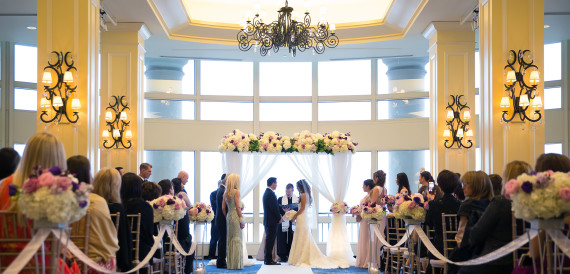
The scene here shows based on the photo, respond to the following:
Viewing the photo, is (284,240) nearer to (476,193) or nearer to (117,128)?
(117,128)

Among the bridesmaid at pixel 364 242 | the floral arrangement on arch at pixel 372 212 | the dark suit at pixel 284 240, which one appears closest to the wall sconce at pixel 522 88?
the floral arrangement on arch at pixel 372 212

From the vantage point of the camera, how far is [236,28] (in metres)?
11.9

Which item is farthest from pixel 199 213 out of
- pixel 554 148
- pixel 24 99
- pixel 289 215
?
pixel 554 148

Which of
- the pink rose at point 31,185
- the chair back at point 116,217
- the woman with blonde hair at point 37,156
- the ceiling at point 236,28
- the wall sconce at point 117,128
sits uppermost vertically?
the ceiling at point 236,28

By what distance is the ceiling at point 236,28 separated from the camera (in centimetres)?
994

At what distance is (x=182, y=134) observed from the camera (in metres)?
13.8

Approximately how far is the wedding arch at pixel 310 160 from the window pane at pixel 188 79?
122 inches

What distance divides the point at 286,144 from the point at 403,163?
11.8 feet

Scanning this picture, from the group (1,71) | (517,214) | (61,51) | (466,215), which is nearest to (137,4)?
(61,51)

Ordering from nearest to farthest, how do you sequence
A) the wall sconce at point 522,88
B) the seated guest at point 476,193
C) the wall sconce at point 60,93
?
the seated guest at point 476,193
the wall sconce at point 522,88
the wall sconce at point 60,93

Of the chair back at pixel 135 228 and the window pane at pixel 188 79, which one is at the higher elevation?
the window pane at pixel 188 79

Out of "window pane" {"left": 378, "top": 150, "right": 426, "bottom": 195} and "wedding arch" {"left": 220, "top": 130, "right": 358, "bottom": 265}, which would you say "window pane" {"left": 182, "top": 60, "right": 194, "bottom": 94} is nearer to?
"wedding arch" {"left": 220, "top": 130, "right": 358, "bottom": 265}

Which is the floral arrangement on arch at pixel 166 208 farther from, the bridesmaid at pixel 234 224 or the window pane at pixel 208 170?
the window pane at pixel 208 170

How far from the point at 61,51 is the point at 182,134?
628 cm
